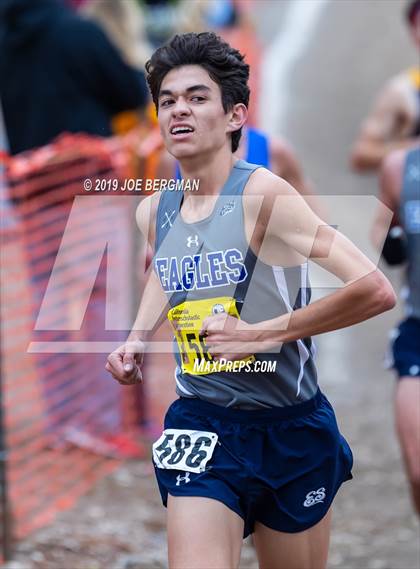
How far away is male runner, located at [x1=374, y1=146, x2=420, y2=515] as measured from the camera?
480cm

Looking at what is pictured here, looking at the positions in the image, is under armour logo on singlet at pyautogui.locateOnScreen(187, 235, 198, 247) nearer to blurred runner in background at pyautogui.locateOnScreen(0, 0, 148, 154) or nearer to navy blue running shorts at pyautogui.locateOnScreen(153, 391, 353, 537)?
navy blue running shorts at pyautogui.locateOnScreen(153, 391, 353, 537)

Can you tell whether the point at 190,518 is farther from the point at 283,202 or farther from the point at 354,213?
the point at 354,213

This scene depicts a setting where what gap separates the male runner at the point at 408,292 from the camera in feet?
15.8

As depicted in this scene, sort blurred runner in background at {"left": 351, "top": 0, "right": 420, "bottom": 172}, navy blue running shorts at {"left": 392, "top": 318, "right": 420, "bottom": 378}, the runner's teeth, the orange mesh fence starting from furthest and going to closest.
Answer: blurred runner in background at {"left": 351, "top": 0, "right": 420, "bottom": 172}
the orange mesh fence
navy blue running shorts at {"left": 392, "top": 318, "right": 420, "bottom": 378}
the runner's teeth

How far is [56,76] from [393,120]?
198cm

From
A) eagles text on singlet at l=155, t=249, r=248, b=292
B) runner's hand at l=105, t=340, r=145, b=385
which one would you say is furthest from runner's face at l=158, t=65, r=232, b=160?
runner's hand at l=105, t=340, r=145, b=385

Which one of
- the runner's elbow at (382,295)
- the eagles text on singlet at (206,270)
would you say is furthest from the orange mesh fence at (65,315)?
the runner's elbow at (382,295)

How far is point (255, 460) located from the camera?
Answer: 355 centimetres

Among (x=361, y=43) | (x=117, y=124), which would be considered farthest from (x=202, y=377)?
(x=361, y=43)

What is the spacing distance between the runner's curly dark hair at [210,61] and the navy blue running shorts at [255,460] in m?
0.91

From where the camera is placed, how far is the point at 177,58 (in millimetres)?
3527

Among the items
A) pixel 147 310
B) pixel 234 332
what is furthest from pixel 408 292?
pixel 234 332

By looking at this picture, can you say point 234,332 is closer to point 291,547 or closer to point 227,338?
point 227,338

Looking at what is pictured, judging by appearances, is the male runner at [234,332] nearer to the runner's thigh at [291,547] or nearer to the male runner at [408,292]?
the runner's thigh at [291,547]
